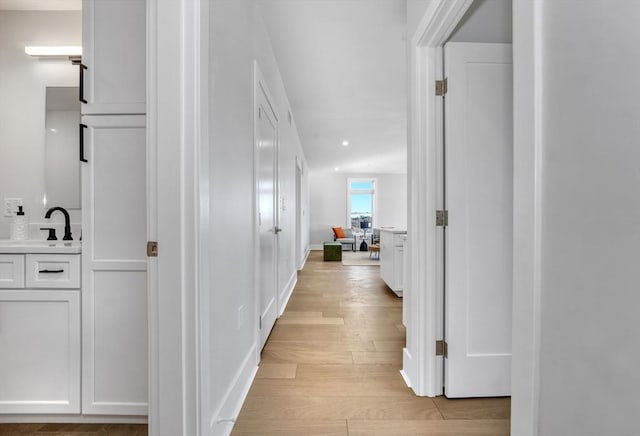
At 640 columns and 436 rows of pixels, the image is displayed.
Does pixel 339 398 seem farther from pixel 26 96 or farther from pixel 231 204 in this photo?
pixel 26 96

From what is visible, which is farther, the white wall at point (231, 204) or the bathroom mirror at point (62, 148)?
the bathroom mirror at point (62, 148)

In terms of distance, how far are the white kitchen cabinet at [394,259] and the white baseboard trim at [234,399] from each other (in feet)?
7.27

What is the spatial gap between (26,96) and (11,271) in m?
1.16

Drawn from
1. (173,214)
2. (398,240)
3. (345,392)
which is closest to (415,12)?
(173,214)

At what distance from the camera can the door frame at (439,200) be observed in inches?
32.9

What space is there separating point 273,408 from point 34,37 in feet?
8.67

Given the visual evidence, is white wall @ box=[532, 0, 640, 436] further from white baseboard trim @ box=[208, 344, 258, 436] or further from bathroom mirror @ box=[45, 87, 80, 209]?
bathroom mirror @ box=[45, 87, 80, 209]

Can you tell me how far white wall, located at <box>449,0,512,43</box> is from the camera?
5.56 feet

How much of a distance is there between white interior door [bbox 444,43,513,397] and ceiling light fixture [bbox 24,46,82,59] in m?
2.23

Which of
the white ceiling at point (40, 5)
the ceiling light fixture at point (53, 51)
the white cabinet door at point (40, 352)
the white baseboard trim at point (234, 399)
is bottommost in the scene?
the white baseboard trim at point (234, 399)

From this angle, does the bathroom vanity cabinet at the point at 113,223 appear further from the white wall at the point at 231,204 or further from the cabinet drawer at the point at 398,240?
the cabinet drawer at the point at 398,240

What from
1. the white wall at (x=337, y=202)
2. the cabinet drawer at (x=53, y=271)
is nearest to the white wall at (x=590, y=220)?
the cabinet drawer at (x=53, y=271)

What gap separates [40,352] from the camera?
5.15 feet

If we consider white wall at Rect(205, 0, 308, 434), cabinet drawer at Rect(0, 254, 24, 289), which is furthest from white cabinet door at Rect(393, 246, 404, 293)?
cabinet drawer at Rect(0, 254, 24, 289)
